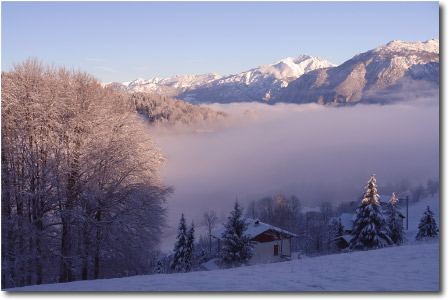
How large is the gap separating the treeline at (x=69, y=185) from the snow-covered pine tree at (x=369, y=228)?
1100 centimetres

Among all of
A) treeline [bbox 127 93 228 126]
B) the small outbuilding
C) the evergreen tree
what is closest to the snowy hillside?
the small outbuilding

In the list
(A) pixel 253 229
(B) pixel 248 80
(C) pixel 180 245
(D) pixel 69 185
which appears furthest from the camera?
(B) pixel 248 80

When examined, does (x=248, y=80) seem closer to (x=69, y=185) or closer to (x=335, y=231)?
(x=335, y=231)

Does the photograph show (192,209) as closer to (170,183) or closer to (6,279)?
(170,183)

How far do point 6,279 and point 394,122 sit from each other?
11004 millimetres

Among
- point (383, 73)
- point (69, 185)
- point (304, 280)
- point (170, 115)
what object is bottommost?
point (304, 280)

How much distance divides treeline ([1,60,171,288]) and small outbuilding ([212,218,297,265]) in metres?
3.93

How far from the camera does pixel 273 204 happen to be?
13.4m

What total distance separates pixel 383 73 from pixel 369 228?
31.7 feet

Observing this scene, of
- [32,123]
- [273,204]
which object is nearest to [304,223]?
[273,204]

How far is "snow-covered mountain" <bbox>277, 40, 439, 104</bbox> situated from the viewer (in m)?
8.25

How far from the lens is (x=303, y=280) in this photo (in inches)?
239

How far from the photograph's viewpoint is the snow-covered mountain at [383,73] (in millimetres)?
8250

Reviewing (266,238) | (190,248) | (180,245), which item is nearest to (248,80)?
(266,238)
